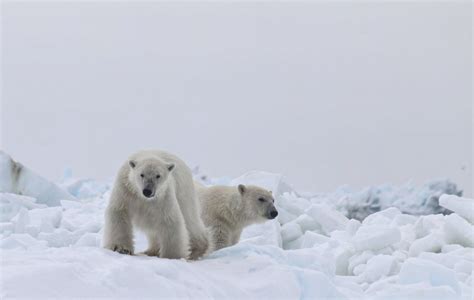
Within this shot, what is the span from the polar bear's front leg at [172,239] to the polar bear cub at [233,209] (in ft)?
5.59

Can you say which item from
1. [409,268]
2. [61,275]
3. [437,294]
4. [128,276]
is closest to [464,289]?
[409,268]

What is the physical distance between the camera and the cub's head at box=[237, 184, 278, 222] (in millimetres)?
6062

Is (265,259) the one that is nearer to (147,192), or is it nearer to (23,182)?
(147,192)

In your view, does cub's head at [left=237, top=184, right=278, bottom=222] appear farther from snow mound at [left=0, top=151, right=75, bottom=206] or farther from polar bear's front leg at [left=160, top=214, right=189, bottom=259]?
snow mound at [left=0, top=151, right=75, bottom=206]

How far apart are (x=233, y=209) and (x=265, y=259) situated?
6.80ft

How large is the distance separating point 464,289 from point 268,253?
1.79 meters

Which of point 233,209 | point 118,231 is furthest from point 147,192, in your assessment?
point 233,209

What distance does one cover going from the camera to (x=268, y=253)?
4352 millimetres

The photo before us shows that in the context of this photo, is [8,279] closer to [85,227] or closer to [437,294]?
[437,294]

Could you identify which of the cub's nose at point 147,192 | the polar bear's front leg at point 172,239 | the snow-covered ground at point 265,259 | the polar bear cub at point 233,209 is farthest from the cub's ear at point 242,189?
the cub's nose at point 147,192

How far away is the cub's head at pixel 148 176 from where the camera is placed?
13.1 ft

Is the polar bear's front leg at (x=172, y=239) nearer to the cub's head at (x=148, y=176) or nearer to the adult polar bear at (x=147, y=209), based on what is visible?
the adult polar bear at (x=147, y=209)

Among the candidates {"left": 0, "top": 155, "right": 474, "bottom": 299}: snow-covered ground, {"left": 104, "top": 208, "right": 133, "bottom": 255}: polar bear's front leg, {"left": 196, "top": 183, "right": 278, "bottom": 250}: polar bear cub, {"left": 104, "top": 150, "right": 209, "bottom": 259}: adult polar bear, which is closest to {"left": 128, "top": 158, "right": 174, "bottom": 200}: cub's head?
{"left": 104, "top": 150, "right": 209, "bottom": 259}: adult polar bear

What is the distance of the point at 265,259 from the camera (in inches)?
156
